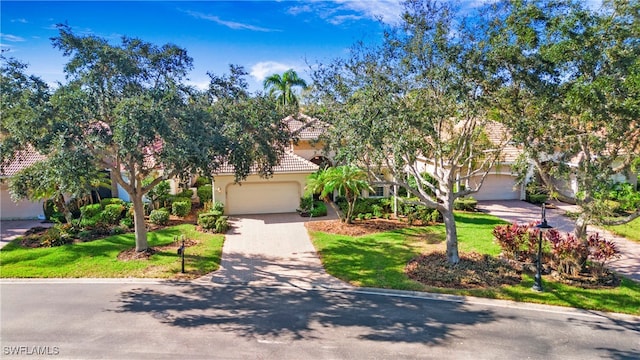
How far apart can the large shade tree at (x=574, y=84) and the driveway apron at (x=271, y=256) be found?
7664 millimetres

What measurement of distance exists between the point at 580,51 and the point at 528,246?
7.12m

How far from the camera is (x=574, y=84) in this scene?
33.9ft

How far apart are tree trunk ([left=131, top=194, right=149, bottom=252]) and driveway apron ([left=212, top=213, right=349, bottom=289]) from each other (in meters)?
3.15

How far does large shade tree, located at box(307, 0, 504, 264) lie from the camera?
1147 cm

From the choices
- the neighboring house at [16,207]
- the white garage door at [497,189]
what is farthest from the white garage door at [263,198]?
the white garage door at [497,189]

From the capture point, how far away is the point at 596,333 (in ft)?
31.2

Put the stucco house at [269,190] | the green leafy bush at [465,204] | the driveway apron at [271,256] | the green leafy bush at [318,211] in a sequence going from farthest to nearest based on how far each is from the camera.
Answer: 1. the green leafy bush at [465,204]
2. the stucco house at [269,190]
3. the green leafy bush at [318,211]
4. the driveway apron at [271,256]

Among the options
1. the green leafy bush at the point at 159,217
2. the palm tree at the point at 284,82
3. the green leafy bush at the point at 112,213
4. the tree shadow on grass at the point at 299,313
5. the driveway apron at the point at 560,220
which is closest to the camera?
the tree shadow on grass at the point at 299,313

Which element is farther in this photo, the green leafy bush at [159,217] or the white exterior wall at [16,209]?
the white exterior wall at [16,209]

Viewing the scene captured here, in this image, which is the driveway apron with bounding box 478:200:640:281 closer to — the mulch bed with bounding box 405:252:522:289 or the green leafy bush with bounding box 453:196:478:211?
the green leafy bush with bounding box 453:196:478:211

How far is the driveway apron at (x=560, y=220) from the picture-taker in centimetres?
1425

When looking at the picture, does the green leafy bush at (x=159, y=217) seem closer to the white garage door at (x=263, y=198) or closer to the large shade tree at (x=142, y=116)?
the white garage door at (x=263, y=198)

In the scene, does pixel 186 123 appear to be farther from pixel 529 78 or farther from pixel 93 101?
pixel 529 78

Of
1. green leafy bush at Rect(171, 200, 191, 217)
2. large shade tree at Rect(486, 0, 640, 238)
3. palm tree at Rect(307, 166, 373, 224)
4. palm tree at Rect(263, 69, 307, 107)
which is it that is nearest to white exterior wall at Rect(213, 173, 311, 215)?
green leafy bush at Rect(171, 200, 191, 217)
